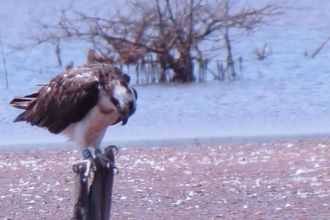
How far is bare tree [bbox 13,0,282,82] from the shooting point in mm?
17453

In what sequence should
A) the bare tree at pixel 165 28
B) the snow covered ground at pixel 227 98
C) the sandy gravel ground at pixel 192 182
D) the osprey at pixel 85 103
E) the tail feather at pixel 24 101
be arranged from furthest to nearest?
the bare tree at pixel 165 28 < the snow covered ground at pixel 227 98 < the sandy gravel ground at pixel 192 182 < the tail feather at pixel 24 101 < the osprey at pixel 85 103

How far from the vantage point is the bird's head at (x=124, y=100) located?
541 centimetres

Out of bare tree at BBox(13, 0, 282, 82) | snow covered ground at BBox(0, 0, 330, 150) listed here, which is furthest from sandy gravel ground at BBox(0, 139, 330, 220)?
bare tree at BBox(13, 0, 282, 82)

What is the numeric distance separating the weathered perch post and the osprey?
0.31m

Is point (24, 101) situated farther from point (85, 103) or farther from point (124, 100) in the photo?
point (124, 100)

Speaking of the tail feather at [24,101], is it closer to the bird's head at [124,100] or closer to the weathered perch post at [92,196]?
the bird's head at [124,100]

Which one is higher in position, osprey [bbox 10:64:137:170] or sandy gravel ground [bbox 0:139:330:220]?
osprey [bbox 10:64:137:170]

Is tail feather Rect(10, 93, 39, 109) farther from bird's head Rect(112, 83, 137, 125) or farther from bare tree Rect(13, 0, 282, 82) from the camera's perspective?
bare tree Rect(13, 0, 282, 82)

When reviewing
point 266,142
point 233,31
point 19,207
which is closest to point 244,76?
point 233,31

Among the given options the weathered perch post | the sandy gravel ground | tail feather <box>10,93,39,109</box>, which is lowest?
the sandy gravel ground

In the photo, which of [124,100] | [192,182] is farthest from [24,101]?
[192,182]

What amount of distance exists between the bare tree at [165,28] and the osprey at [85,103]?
11331 mm

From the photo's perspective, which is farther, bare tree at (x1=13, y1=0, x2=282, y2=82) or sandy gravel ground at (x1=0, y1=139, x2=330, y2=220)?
bare tree at (x1=13, y1=0, x2=282, y2=82)

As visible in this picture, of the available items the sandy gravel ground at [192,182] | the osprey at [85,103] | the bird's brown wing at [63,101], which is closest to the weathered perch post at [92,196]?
the osprey at [85,103]
